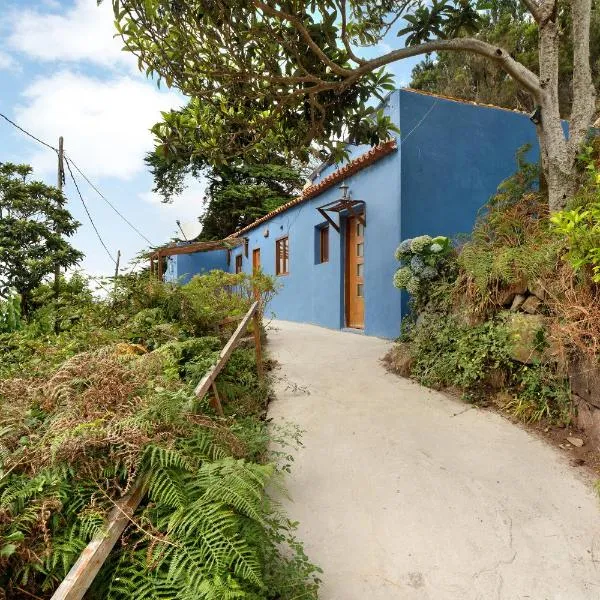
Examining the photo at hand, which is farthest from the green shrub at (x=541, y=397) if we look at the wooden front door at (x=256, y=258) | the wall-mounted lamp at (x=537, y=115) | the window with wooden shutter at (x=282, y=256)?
the wooden front door at (x=256, y=258)

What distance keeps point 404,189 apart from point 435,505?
5.06m

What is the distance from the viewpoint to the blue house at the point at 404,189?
636cm

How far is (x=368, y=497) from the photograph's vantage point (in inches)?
96.4

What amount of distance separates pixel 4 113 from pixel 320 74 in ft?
24.9

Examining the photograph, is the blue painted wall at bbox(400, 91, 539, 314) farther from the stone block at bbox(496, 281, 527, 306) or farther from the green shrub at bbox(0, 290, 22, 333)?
the green shrub at bbox(0, 290, 22, 333)

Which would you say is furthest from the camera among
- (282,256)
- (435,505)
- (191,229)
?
(191,229)

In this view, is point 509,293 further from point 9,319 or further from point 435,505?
point 9,319

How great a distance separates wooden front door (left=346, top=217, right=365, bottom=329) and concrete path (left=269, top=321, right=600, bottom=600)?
4130 millimetres

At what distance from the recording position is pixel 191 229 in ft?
60.8

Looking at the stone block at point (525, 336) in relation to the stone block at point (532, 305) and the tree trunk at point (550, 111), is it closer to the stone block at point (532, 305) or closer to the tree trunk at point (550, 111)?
the stone block at point (532, 305)

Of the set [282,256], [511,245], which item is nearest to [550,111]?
[511,245]

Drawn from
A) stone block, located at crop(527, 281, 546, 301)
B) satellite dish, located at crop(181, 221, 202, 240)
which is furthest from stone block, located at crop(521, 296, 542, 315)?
satellite dish, located at crop(181, 221, 202, 240)

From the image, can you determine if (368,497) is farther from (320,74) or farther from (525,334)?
(320,74)

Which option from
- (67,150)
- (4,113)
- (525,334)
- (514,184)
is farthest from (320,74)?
(67,150)
